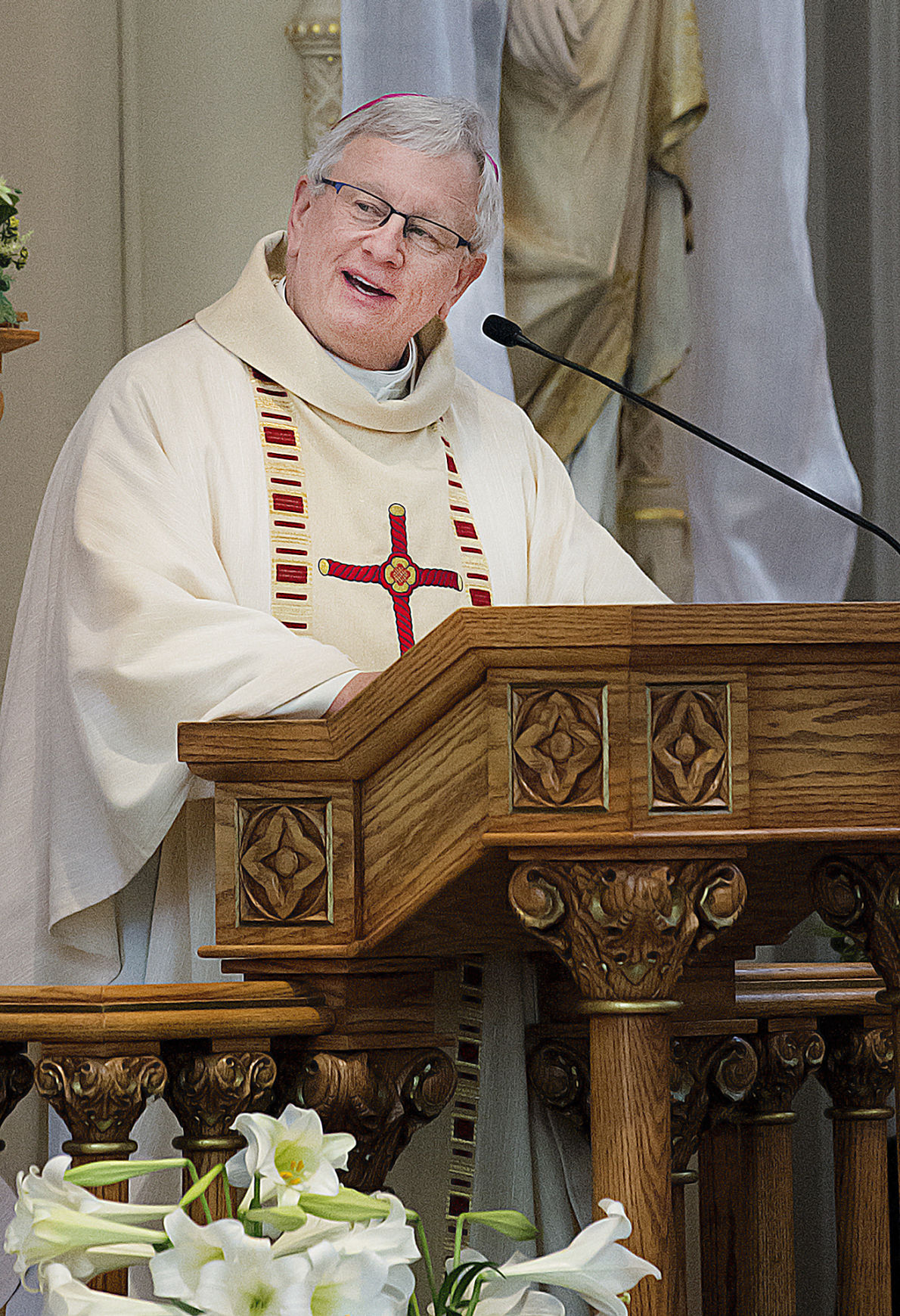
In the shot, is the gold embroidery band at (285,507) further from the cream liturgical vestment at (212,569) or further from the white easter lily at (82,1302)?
the white easter lily at (82,1302)

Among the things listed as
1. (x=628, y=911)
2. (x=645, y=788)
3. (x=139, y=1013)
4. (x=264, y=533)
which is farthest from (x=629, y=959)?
(x=264, y=533)

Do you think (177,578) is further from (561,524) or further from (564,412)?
(564,412)

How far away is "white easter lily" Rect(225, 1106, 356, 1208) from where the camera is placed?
130cm

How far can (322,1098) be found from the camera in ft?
7.93

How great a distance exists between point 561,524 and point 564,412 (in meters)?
1.29

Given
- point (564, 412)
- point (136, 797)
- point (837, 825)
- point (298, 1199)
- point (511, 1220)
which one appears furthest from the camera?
point (564, 412)

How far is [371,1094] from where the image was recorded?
96.4 inches

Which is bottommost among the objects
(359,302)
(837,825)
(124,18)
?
(837,825)

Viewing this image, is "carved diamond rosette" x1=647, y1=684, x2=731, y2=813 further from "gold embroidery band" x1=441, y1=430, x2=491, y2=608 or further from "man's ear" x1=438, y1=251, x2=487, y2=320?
"man's ear" x1=438, y1=251, x2=487, y2=320

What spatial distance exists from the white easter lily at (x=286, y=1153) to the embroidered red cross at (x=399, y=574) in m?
1.70

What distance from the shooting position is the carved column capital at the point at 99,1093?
2.26 metres

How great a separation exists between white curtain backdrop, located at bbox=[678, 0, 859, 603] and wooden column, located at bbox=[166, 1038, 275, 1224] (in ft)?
8.47

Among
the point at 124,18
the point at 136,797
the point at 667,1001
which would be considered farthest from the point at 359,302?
the point at 124,18

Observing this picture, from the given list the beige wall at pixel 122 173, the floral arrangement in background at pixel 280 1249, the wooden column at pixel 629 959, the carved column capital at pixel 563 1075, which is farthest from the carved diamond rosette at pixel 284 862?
the beige wall at pixel 122 173
